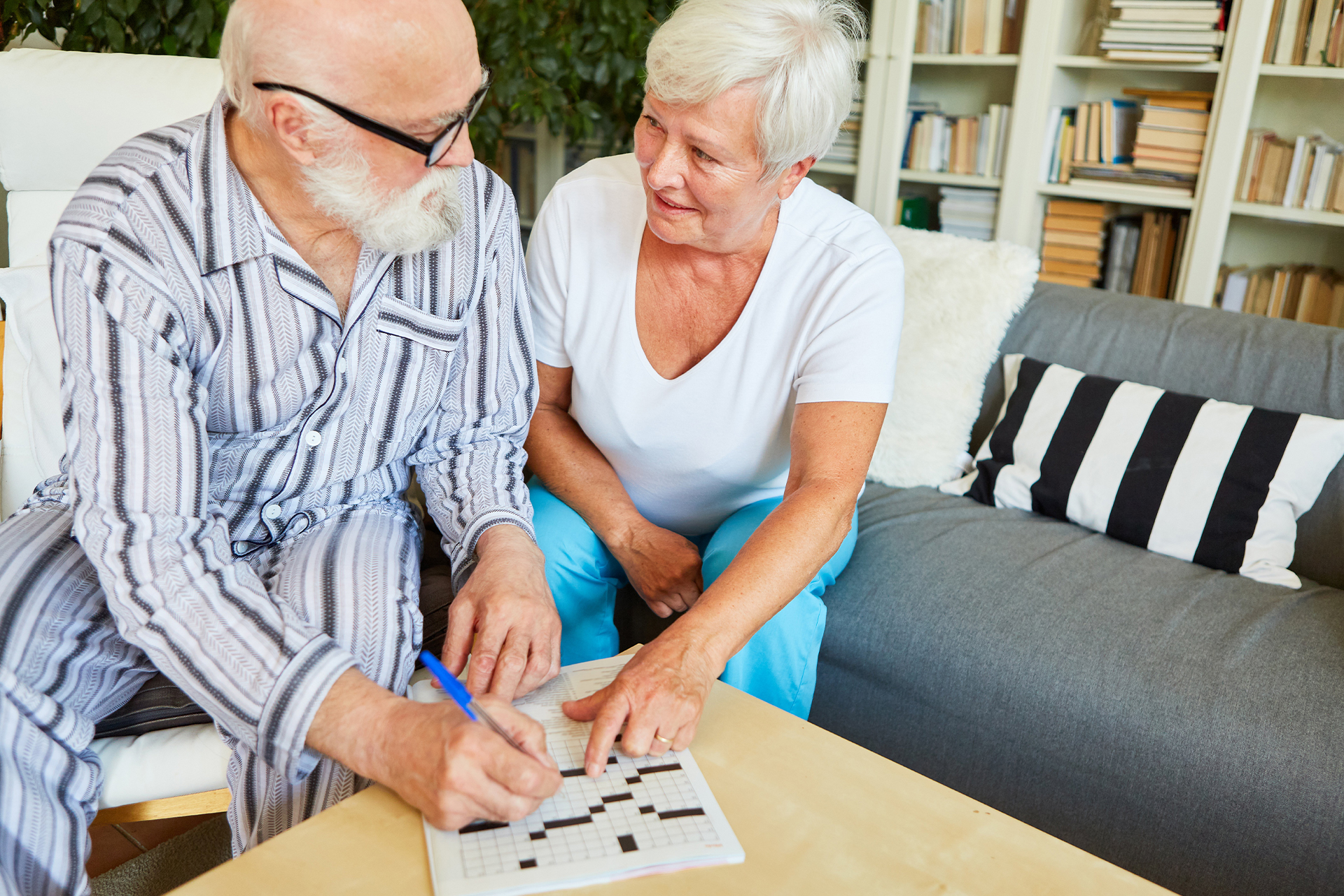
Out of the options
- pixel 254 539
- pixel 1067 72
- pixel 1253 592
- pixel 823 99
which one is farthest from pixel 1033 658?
pixel 1067 72

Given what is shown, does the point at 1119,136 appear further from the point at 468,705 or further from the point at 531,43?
the point at 468,705

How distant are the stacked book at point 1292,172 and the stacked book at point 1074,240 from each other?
358mm

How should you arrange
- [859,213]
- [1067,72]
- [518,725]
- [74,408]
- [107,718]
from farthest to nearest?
1. [1067,72]
2. [859,213]
3. [107,718]
4. [74,408]
5. [518,725]

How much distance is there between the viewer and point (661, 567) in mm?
1325

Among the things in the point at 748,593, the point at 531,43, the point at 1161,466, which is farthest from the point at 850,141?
the point at 748,593

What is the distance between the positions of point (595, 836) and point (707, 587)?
21.3 inches

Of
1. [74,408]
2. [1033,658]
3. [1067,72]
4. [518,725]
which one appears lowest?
[1033,658]

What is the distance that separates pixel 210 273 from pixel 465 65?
1.04ft

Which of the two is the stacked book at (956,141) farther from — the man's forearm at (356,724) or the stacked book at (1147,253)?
the man's forearm at (356,724)

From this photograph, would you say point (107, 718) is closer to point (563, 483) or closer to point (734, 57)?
point (563, 483)

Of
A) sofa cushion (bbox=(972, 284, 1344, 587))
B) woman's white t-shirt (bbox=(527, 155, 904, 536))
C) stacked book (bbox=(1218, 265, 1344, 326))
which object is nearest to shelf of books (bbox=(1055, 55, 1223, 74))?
stacked book (bbox=(1218, 265, 1344, 326))

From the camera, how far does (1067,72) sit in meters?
2.88

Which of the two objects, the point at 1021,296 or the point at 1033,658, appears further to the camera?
the point at 1021,296

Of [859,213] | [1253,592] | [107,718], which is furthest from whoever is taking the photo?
[1253,592]
